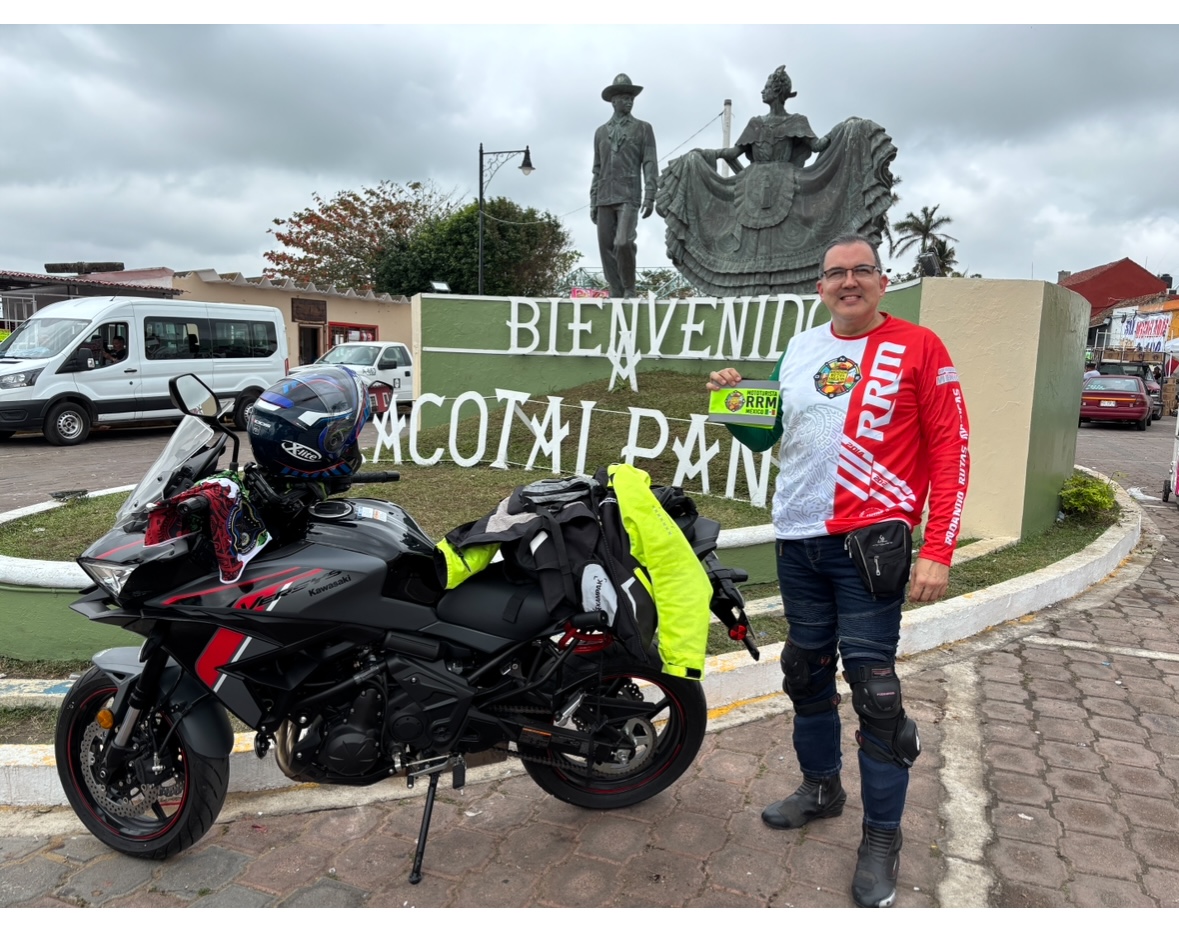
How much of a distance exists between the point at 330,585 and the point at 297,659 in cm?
28

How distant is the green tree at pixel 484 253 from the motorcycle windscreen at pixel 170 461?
2795 cm

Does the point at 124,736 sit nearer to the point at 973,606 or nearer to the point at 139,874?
the point at 139,874

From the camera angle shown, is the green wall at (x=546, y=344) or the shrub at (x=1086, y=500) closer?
Answer: the shrub at (x=1086, y=500)

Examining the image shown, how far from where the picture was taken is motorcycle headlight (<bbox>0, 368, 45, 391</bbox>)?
1158 centimetres

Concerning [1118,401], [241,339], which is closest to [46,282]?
[241,339]

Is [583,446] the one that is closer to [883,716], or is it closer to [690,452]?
[690,452]

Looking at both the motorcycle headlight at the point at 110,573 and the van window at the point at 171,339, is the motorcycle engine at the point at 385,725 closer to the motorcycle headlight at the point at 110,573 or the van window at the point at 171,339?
the motorcycle headlight at the point at 110,573

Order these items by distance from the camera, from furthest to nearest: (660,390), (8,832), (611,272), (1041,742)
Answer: (611,272) → (660,390) → (1041,742) → (8,832)

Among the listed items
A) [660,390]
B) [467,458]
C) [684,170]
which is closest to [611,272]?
[684,170]

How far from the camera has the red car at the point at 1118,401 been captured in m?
20.0

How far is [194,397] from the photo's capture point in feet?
8.48

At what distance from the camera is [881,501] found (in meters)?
2.42

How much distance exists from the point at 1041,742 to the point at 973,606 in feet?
4.32

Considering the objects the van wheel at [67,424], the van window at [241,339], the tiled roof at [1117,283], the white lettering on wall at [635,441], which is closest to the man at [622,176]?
the white lettering on wall at [635,441]
